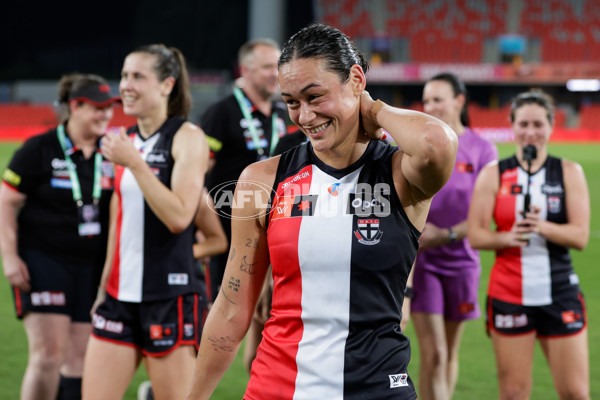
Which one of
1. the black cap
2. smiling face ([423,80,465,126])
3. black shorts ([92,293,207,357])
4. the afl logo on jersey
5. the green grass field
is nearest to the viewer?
the afl logo on jersey

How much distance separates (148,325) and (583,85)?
3801 cm

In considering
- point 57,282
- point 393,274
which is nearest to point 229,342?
point 393,274

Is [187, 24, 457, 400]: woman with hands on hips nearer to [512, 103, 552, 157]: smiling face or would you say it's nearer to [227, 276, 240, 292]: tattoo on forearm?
[227, 276, 240, 292]: tattoo on forearm

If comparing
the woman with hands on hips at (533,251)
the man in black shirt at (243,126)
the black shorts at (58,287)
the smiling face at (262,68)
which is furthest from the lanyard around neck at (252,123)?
the woman with hands on hips at (533,251)

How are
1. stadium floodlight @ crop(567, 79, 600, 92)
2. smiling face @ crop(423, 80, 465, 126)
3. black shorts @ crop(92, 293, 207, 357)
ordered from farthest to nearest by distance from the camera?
stadium floodlight @ crop(567, 79, 600, 92) < smiling face @ crop(423, 80, 465, 126) < black shorts @ crop(92, 293, 207, 357)

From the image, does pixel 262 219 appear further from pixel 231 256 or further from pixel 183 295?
pixel 183 295

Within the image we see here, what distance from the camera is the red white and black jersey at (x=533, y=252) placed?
4.24 m

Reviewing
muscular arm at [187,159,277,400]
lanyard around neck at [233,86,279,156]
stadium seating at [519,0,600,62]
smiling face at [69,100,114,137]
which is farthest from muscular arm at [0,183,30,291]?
stadium seating at [519,0,600,62]

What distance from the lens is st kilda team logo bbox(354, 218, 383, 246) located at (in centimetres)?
222

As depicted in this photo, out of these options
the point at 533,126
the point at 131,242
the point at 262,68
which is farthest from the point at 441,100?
the point at 131,242

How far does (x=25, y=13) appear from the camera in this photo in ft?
145

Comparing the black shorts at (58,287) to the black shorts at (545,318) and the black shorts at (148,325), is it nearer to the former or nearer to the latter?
the black shorts at (148,325)

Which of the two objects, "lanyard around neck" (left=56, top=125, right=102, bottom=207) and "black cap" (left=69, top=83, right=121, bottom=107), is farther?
"black cap" (left=69, top=83, right=121, bottom=107)

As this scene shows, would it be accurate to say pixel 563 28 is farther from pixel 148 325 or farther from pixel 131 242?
pixel 148 325
